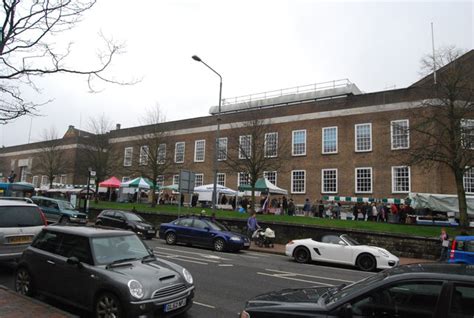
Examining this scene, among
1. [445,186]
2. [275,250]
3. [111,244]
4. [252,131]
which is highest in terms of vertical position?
[252,131]

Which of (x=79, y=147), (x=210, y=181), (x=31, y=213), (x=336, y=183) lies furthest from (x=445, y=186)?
(x=79, y=147)

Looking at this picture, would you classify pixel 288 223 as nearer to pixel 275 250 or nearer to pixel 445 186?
pixel 275 250

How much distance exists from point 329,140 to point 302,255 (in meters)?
22.9

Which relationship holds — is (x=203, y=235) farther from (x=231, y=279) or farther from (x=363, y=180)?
(x=363, y=180)

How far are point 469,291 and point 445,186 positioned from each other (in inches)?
1233

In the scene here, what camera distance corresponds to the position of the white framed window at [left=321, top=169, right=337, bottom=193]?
35.5 meters

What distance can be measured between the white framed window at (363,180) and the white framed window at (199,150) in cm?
1967

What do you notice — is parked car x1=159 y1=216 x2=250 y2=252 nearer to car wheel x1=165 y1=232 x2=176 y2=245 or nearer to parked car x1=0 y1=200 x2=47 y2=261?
car wheel x1=165 y1=232 x2=176 y2=245

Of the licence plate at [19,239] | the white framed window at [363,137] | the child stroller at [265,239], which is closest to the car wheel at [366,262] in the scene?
the child stroller at [265,239]

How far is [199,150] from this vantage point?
155ft

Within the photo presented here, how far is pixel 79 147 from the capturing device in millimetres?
61062

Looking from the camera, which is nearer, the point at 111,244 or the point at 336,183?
the point at 111,244

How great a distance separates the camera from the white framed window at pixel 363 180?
110 ft

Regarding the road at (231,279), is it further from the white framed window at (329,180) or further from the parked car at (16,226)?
the white framed window at (329,180)
